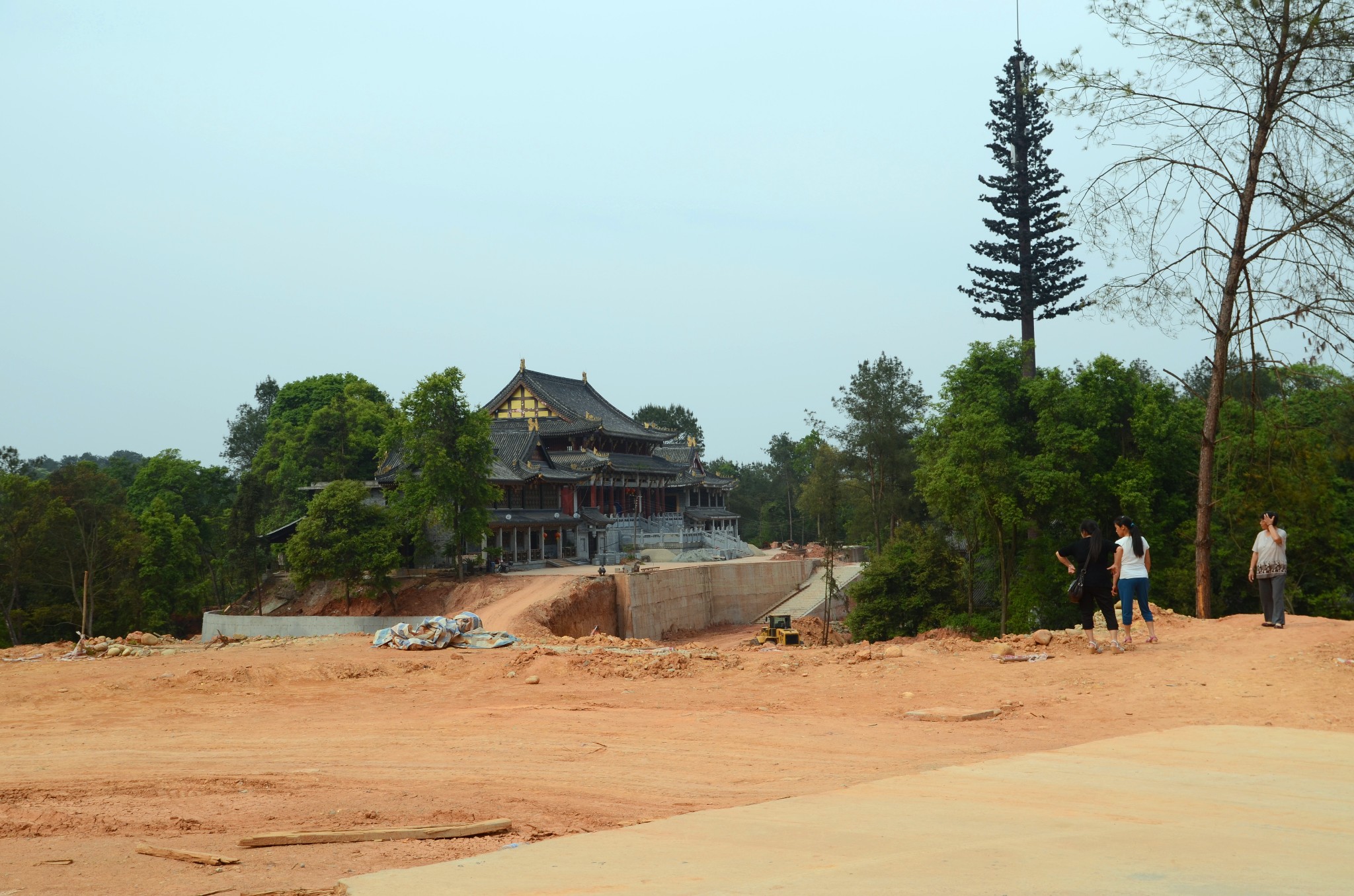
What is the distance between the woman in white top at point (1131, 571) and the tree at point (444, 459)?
23.7 m

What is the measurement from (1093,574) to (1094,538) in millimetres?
511

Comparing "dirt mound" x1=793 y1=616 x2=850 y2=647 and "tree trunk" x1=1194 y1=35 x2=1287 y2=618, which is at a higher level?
"tree trunk" x1=1194 y1=35 x2=1287 y2=618

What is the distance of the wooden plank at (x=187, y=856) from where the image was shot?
5.53m

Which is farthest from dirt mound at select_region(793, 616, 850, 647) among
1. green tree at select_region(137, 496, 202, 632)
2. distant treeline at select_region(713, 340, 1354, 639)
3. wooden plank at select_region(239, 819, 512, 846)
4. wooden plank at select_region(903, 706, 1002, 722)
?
wooden plank at select_region(239, 819, 512, 846)

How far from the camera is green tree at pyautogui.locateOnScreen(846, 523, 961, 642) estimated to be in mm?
31062

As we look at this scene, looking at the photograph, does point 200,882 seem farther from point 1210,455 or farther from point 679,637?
point 679,637

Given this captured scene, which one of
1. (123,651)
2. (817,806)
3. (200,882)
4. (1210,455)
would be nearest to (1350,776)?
(817,806)

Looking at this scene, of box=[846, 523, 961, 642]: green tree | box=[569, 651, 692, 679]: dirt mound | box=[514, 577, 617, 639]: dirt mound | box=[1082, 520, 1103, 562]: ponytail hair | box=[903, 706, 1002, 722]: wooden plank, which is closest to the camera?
box=[903, 706, 1002, 722]: wooden plank

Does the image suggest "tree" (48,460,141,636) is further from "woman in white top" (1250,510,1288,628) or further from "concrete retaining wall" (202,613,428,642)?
"woman in white top" (1250,510,1288,628)

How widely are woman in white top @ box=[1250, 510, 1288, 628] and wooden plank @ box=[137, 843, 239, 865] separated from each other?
39.0ft

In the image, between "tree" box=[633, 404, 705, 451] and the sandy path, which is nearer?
the sandy path

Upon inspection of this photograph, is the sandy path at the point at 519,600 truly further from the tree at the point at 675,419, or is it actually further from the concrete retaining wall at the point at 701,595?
the tree at the point at 675,419

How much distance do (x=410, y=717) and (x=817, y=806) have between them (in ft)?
22.3

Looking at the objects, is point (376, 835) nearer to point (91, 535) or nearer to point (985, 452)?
point (985, 452)
